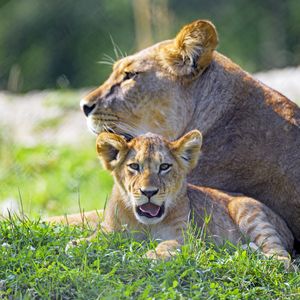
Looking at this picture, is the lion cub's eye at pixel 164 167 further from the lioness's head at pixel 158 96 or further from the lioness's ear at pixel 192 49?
the lioness's ear at pixel 192 49

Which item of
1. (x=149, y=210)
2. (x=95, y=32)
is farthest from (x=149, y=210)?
(x=95, y=32)

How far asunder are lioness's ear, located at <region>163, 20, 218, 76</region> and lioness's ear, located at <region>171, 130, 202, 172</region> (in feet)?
3.27

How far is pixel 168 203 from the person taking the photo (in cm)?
595

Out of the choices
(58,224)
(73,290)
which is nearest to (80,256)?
(73,290)

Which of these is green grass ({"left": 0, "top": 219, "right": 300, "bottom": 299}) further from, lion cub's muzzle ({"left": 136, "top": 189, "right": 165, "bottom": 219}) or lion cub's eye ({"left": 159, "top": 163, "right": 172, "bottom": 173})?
lion cub's eye ({"left": 159, "top": 163, "right": 172, "bottom": 173})

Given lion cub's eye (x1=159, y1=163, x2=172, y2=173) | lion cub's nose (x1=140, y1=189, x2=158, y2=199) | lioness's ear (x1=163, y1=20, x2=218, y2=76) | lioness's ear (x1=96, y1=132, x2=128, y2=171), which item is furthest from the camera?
lioness's ear (x1=163, y1=20, x2=218, y2=76)

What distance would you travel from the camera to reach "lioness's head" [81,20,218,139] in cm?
704

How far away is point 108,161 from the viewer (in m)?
6.20

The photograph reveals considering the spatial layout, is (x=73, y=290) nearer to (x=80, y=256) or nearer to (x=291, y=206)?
(x=80, y=256)

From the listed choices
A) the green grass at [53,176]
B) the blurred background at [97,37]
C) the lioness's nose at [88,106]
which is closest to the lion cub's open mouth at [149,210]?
the lioness's nose at [88,106]

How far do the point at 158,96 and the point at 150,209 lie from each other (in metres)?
1.41

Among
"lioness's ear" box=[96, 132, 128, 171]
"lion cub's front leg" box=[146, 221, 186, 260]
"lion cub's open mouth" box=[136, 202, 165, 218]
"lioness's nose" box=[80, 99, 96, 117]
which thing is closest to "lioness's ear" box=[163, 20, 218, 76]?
"lioness's nose" box=[80, 99, 96, 117]

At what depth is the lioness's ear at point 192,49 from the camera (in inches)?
273

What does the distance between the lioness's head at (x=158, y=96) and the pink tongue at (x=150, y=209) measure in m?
1.24
